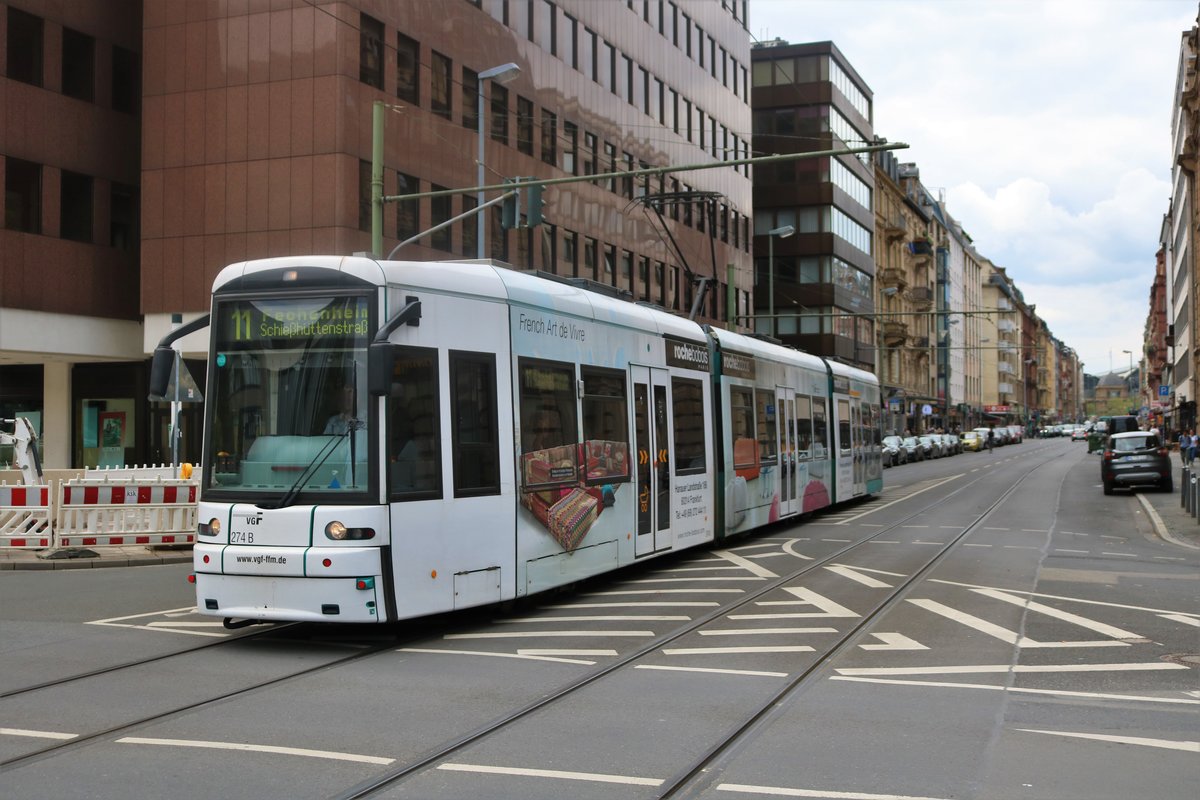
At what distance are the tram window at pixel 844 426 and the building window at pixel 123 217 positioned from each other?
780 inches

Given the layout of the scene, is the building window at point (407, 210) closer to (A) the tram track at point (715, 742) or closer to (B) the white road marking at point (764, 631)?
(A) the tram track at point (715, 742)

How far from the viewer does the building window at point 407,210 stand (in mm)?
32188

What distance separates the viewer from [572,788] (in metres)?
5.84

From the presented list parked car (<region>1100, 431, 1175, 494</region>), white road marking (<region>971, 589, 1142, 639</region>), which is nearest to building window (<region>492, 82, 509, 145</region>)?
parked car (<region>1100, 431, 1175, 494</region>)

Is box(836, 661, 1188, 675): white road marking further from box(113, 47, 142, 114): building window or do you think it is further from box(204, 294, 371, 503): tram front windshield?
box(113, 47, 142, 114): building window

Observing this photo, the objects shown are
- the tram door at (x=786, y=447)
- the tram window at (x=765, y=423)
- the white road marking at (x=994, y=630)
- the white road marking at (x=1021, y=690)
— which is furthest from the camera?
the tram door at (x=786, y=447)

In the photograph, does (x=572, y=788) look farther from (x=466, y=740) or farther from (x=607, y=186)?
(x=607, y=186)

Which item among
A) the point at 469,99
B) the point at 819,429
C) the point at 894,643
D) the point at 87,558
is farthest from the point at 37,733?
the point at 469,99

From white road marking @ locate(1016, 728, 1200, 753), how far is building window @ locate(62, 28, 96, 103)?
101 feet

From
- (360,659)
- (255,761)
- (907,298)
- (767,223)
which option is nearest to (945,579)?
(360,659)

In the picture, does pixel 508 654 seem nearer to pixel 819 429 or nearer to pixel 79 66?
pixel 819 429

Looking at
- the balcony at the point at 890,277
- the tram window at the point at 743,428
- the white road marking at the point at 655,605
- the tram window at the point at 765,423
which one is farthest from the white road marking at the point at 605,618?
the balcony at the point at 890,277

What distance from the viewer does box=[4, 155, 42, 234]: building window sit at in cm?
2959

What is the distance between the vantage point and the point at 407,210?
32.6 meters
